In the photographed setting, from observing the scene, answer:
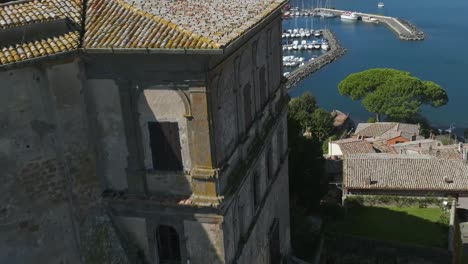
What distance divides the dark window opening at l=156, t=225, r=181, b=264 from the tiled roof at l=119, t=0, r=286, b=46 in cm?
579

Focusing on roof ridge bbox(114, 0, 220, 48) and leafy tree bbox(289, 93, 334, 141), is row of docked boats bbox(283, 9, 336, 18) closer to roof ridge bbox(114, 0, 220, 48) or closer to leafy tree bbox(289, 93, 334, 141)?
leafy tree bbox(289, 93, 334, 141)

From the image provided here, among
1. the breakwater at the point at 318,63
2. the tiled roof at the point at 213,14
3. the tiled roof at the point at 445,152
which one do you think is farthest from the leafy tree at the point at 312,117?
the tiled roof at the point at 213,14

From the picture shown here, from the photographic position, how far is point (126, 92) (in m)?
14.3

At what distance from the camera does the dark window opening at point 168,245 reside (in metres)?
15.8

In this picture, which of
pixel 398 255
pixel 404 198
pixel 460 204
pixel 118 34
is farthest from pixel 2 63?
pixel 460 204

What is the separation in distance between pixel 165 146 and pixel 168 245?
3.25 metres

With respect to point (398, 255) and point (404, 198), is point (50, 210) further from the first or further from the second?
point (404, 198)

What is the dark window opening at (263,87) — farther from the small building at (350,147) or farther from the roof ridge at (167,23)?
the small building at (350,147)

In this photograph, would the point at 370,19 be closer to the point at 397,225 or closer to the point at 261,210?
the point at 397,225

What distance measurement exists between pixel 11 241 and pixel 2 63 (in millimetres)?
4896

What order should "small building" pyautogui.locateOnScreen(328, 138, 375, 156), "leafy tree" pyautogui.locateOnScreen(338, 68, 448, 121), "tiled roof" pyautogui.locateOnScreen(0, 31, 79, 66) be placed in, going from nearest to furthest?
"tiled roof" pyautogui.locateOnScreen(0, 31, 79, 66) < "small building" pyautogui.locateOnScreen(328, 138, 375, 156) < "leafy tree" pyautogui.locateOnScreen(338, 68, 448, 121)

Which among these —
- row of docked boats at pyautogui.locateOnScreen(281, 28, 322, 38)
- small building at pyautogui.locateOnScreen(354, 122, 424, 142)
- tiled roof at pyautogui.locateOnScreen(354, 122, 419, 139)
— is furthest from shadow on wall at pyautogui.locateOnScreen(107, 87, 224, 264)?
row of docked boats at pyautogui.locateOnScreen(281, 28, 322, 38)

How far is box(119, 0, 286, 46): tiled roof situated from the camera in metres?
13.8

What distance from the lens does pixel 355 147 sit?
158ft
